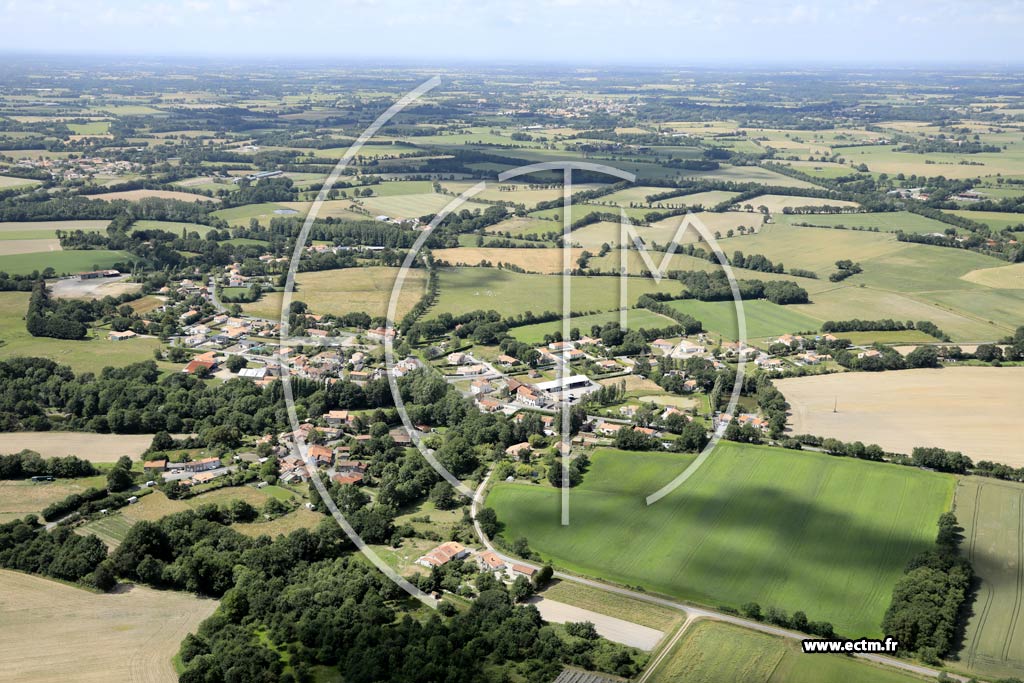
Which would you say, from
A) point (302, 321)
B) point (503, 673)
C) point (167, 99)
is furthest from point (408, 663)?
point (167, 99)

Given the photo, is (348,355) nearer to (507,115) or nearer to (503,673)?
(503,673)

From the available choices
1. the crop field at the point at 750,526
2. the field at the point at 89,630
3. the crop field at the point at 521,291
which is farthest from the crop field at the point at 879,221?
the field at the point at 89,630

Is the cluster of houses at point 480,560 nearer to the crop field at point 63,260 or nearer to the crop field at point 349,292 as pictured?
the crop field at point 349,292

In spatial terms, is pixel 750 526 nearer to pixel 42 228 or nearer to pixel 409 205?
pixel 409 205

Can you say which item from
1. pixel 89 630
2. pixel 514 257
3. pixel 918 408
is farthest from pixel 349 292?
pixel 89 630

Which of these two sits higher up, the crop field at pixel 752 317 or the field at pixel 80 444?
the crop field at pixel 752 317

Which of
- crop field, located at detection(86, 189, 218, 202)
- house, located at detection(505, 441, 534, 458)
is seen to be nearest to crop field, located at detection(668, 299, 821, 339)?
house, located at detection(505, 441, 534, 458)
